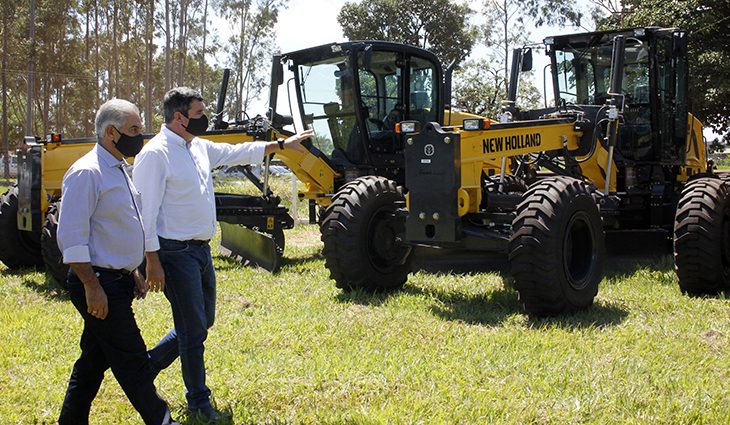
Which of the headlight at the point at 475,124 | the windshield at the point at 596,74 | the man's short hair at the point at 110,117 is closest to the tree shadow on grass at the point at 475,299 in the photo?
the headlight at the point at 475,124

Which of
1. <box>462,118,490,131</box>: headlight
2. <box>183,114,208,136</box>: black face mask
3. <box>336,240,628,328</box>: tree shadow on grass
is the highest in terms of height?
<box>462,118,490,131</box>: headlight

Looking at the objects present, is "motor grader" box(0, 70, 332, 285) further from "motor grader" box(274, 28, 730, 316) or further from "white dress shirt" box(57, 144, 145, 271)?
"white dress shirt" box(57, 144, 145, 271)

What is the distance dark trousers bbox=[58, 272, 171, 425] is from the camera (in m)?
3.86

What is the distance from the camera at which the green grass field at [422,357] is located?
14.4 ft

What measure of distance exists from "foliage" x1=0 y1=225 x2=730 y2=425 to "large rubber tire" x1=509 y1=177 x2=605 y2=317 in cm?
19

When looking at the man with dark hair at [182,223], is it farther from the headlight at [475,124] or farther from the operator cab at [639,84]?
the operator cab at [639,84]

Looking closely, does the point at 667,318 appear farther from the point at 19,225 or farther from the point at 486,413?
the point at 19,225

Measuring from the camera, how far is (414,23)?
4100cm

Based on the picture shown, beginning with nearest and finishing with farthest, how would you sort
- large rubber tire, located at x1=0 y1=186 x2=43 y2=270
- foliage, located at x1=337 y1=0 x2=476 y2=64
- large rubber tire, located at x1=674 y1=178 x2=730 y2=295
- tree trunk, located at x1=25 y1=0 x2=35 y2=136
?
1. large rubber tire, located at x1=674 y1=178 x2=730 y2=295
2. large rubber tire, located at x1=0 y1=186 x2=43 y2=270
3. tree trunk, located at x1=25 y1=0 x2=35 y2=136
4. foliage, located at x1=337 y1=0 x2=476 y2=64

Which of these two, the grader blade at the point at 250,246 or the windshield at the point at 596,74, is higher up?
the windshield at the point at 596,74

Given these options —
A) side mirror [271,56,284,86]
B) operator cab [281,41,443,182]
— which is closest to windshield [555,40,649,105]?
operator cab [281,41,443,182]

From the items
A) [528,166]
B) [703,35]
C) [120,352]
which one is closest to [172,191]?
[120,352]

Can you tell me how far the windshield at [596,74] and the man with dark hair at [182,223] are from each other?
6.53 m

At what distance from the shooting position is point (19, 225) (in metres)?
9.03
